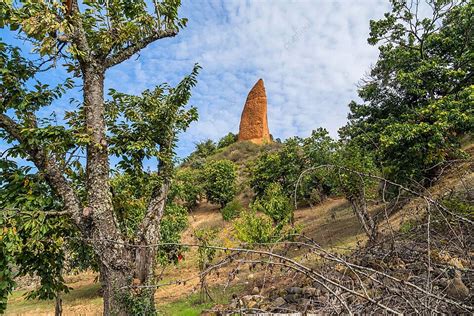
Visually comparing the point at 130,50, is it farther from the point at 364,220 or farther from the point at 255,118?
the point at 255,118

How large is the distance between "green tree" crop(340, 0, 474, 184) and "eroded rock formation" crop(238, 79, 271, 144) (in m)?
41.9

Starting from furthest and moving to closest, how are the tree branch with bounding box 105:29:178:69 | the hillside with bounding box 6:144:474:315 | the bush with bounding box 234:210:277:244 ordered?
the bush with bounding box 234:210:277:244
the tree branch with bounding box 105:29:178:69
the hillside with bounding box 6:144:474:315

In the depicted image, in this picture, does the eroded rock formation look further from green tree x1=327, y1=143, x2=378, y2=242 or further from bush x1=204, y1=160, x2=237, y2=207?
green tree x1=327, y1=143, x2=378, y2=242

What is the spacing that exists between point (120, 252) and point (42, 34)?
405 cm

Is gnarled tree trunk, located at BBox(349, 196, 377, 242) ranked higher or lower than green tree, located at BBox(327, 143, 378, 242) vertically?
lower

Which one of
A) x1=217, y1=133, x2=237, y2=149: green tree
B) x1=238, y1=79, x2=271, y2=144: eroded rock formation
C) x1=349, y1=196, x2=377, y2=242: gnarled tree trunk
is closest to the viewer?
x1=349, y1=196, x2=377, y2=242: gnarled tree trunk

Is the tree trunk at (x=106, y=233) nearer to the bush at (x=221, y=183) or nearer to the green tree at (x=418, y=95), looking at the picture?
the green tree at (x=418, y=95)

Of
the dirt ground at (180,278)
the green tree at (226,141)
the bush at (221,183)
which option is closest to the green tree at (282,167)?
the dirt ground at (180,278)

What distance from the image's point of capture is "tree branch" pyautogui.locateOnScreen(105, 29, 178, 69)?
7.01m

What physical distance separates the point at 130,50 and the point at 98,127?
182 centimetres

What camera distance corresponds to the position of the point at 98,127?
21.6ft

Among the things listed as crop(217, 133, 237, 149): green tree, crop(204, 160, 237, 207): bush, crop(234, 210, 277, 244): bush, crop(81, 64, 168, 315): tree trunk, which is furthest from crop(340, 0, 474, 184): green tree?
crop(217, 133, 237, 149): green tree

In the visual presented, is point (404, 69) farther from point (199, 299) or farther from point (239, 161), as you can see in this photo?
point (239, 161)

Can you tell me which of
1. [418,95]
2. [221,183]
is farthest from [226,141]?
[418,95]
